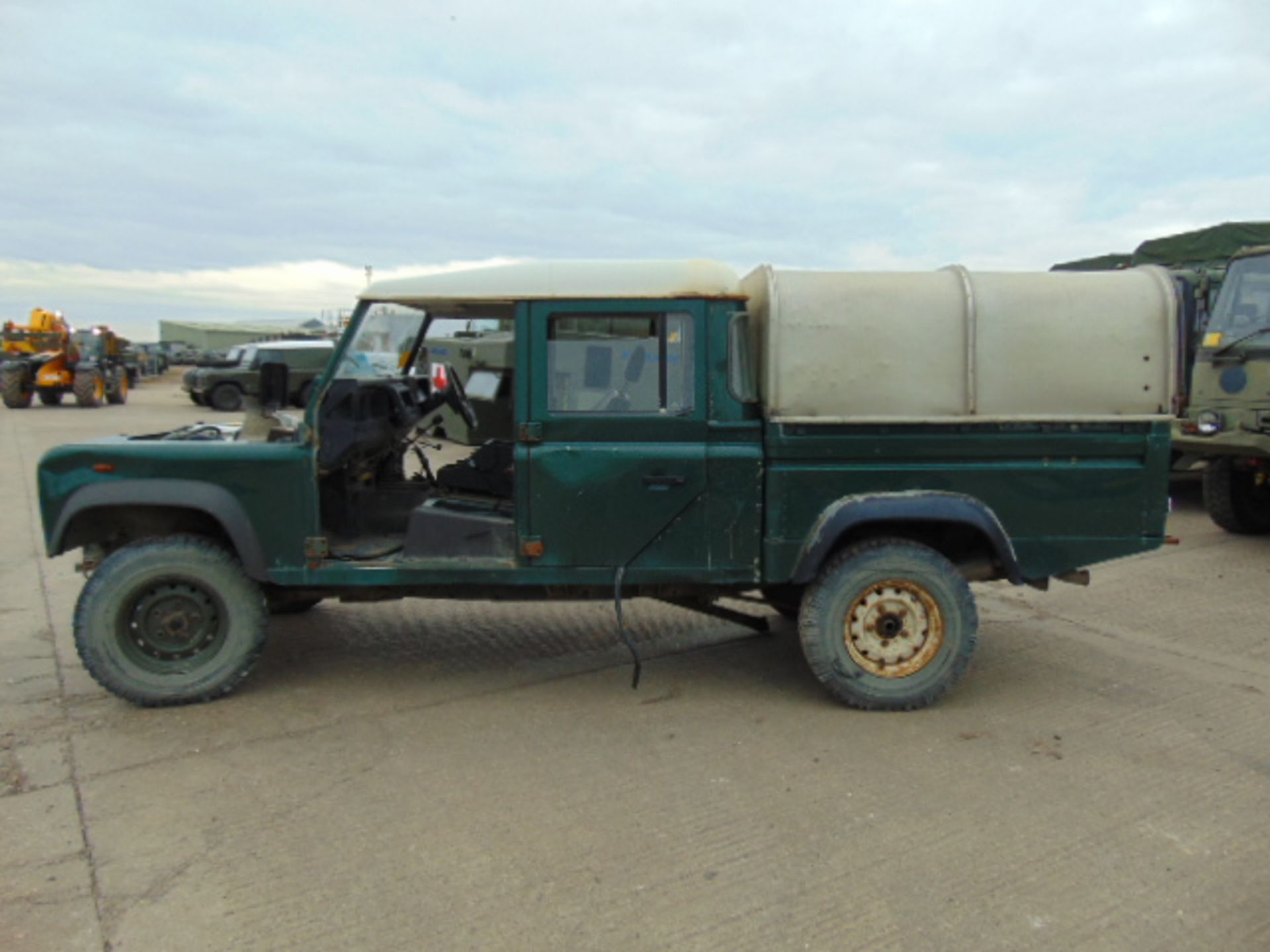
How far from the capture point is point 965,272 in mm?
4516

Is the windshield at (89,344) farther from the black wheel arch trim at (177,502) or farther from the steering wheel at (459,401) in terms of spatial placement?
the black wheel arch trim at (177,502)

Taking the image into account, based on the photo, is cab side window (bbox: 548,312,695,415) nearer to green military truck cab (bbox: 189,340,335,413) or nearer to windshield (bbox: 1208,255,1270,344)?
windshield (bbox: 1208,255,1270,344)

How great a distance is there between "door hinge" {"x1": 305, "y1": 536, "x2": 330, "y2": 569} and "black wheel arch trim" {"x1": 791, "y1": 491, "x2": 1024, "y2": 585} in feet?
7.08

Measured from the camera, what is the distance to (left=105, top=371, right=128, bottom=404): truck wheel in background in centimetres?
2652

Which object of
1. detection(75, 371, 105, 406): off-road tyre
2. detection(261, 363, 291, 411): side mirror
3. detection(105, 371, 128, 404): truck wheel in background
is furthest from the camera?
detection(105, 371, 128, 404): truck wheel in background

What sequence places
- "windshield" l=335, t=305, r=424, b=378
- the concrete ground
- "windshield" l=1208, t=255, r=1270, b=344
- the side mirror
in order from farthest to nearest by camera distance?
"windshield" l=1208, t=255, r=1270, b=344
"windshield" l=335, t=305, r=424, b=378
the side mirror
the concrete ground

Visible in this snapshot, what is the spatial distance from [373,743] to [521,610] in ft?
6.92

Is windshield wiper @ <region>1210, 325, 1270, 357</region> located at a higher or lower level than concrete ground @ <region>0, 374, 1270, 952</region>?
higher

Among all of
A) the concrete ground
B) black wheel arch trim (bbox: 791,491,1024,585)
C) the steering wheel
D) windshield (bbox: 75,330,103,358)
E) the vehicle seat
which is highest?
windshield (bbox: 75,330,103,358)

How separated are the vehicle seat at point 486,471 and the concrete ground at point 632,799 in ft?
3.09

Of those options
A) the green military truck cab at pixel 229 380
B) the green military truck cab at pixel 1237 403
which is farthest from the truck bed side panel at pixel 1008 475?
the green military truck cab at pixel 229 380

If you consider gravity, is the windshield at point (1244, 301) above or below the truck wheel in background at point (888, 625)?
above

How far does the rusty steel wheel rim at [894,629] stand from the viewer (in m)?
4.61

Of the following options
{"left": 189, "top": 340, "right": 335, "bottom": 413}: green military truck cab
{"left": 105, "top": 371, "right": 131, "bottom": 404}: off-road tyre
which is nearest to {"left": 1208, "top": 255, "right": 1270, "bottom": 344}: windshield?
{"left": 189, "top": 340, "right": 335, "bottom": 413}: green military truck cab
